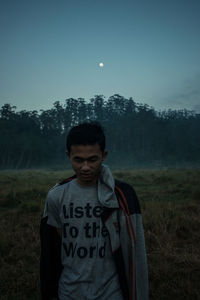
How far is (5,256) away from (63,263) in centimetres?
269

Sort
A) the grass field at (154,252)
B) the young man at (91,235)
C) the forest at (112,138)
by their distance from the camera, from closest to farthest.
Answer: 1. the young man at (91,235)
2. the grass field at (154,252)
3. the forest at (112,138)

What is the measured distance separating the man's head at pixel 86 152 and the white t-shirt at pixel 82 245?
120 millimetres

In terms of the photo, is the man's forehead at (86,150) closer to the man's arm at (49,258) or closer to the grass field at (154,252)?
the man's arm at (49,258)

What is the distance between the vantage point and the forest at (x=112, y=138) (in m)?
51.4

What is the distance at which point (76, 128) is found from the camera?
1.63 m

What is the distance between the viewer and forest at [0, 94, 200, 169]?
169ft

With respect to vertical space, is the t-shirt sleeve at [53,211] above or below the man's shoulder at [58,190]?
below

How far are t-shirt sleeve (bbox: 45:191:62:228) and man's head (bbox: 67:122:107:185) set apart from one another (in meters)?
0.26

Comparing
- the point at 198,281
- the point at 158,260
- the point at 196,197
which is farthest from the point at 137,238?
the point at 196,197

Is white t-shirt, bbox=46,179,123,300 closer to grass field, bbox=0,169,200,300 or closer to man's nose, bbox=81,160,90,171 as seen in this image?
man's nose, bbox=81,160,90,171

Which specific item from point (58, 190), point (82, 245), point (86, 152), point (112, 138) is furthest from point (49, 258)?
point (112, 138)

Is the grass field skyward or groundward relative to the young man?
groundward

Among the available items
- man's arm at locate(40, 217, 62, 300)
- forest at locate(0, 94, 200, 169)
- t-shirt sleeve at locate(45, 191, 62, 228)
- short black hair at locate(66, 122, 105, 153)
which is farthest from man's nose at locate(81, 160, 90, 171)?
forest at locate(0, 94, 200, 169)

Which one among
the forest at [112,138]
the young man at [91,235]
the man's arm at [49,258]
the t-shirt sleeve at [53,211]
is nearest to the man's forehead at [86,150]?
the young man at [91,235]
